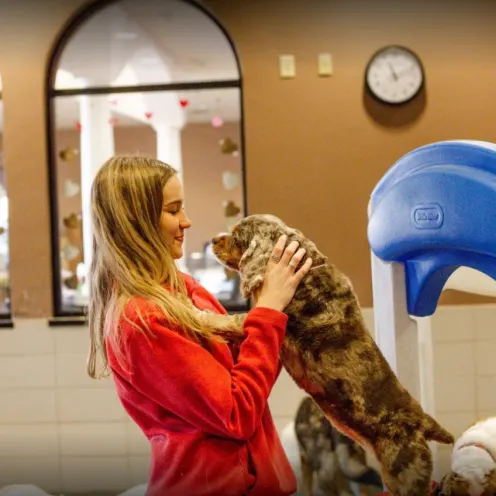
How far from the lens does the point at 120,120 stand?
3.97m

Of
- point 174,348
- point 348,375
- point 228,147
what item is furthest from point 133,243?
point 228,147

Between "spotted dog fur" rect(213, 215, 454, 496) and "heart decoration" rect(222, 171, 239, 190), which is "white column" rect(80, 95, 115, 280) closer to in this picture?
"heart decoration" rect(222, 171, 239, 190)

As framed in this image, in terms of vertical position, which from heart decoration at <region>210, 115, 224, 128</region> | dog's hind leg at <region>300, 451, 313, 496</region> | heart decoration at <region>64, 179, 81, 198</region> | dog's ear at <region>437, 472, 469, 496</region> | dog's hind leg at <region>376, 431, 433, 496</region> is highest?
heart decoration at <region>210, 115, 224, 128</region>

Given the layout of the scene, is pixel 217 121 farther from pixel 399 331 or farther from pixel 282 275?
pixel 282 275

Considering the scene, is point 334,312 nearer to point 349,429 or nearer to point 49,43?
point 349,429

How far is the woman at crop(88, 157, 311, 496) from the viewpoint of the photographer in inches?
43.6

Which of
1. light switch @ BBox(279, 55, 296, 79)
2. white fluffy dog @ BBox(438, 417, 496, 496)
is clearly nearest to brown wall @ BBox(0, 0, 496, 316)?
light switch @ BBox(279, 55, 296, 79)

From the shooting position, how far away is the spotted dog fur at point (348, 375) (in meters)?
1.20

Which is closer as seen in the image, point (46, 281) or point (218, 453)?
point (218, 453)

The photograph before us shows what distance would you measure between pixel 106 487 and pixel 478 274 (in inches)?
113

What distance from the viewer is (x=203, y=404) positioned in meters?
1.10

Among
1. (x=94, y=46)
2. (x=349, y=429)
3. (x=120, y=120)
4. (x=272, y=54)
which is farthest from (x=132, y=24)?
(x=349, y=429)

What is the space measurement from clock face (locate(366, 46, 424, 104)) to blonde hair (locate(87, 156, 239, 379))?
2611 mm

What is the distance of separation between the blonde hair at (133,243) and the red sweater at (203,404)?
34mm
